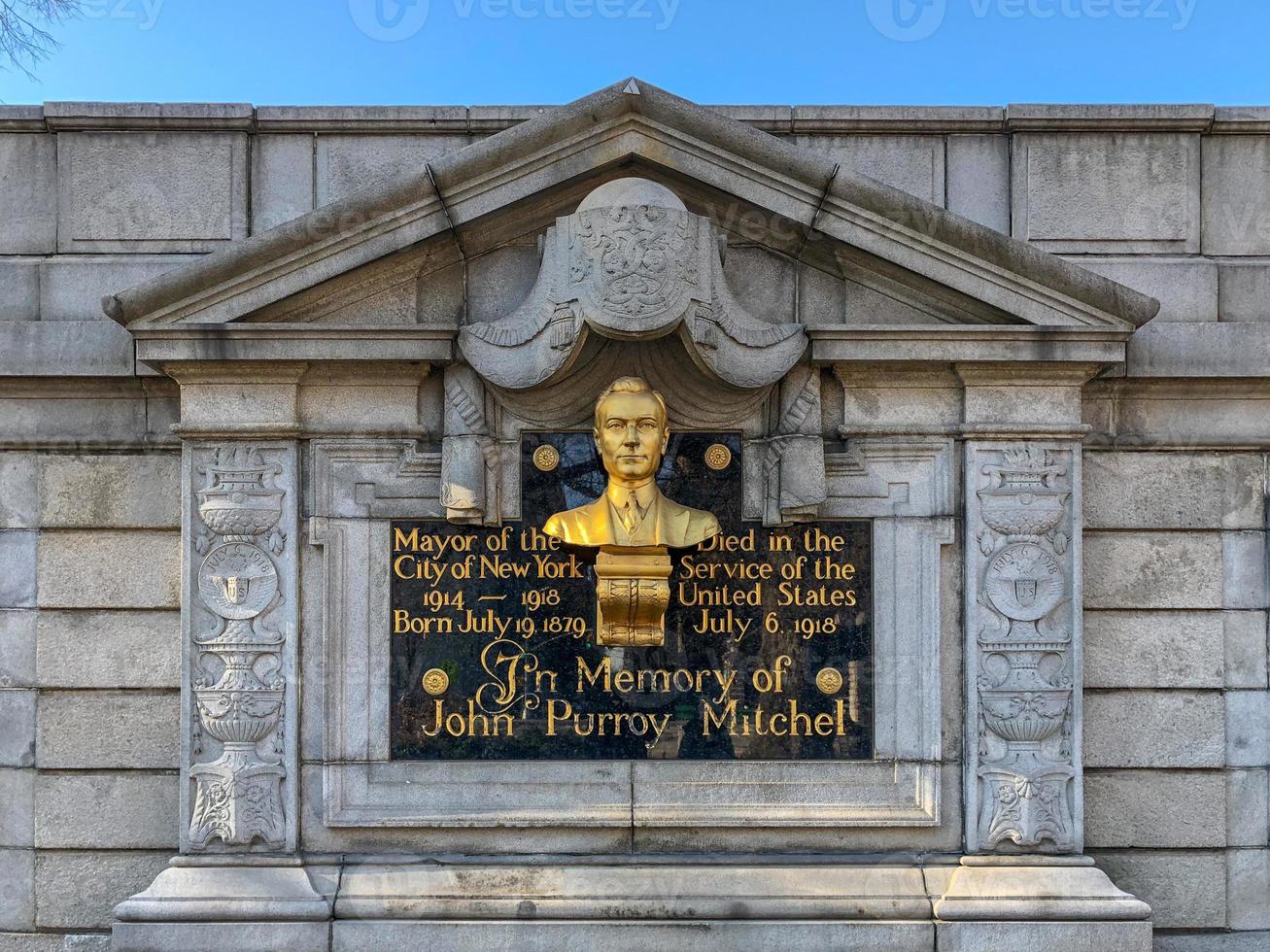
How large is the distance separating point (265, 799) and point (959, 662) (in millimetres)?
4266

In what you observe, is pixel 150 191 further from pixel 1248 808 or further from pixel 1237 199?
pixel 1248 808

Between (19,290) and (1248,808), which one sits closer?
(1248,808)

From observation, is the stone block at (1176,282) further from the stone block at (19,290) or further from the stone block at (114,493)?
the stone block at (19,290)

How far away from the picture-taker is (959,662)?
7.51 meters

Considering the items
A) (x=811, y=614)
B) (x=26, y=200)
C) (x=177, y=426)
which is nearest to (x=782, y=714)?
(x=811, y=614)

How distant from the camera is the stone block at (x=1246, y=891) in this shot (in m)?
7.79

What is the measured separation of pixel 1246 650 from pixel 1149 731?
2.71ft

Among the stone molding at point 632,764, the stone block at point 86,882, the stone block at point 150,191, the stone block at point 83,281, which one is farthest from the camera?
the stone block at point 150,191

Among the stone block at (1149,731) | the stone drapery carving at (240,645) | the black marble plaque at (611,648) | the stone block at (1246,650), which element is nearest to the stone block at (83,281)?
the stone drapery carving at (240,645)

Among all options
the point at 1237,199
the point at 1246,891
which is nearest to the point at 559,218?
the point at 1237,199

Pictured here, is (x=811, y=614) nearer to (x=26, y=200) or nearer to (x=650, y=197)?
(x=650, y=197)

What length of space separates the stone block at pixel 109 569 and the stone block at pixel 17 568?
6 cm

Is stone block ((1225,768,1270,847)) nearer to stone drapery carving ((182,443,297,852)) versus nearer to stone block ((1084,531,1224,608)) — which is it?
stone block ((1084,531,1224,608))

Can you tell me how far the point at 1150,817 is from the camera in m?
7.79
